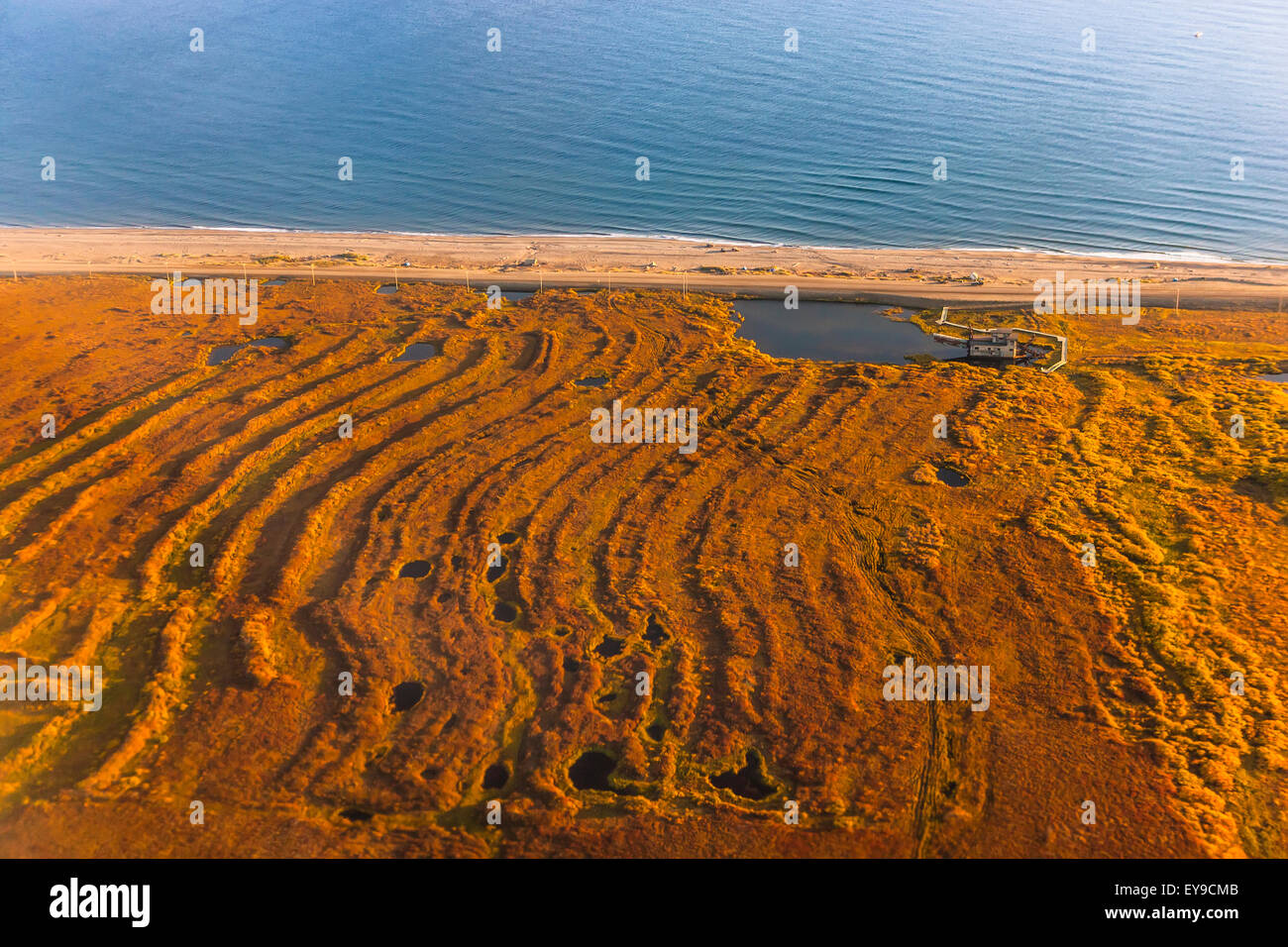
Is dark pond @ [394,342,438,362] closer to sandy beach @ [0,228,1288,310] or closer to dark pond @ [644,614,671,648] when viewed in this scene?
sandy beach @ [0,228,1288,310]

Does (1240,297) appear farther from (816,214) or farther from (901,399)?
(816,214)

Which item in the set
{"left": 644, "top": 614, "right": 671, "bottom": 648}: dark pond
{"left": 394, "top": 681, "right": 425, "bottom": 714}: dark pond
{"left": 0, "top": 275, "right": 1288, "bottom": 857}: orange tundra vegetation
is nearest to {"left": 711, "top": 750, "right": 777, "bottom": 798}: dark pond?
{"left": 0, "top": 275, "right": 1288, "bottom": 857}: orange tundra vegetation

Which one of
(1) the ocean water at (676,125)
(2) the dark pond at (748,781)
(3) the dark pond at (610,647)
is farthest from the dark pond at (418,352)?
(1) the ocean water at (676,125)

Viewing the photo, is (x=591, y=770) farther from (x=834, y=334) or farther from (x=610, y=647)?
(x=834, y=334)

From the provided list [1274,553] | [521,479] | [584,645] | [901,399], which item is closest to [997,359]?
[901,399]

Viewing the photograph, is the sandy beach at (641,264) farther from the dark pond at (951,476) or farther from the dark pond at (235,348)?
the dark pond at (951,476)

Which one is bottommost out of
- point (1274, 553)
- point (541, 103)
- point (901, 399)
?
point (1274, 553)
